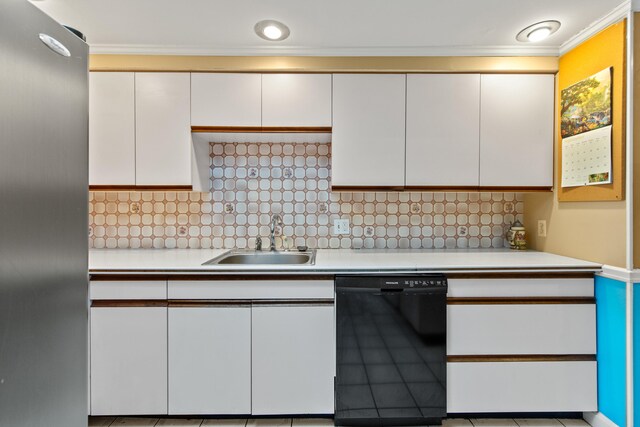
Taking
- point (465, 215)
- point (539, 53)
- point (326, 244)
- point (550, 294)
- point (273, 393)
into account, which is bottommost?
point (273, 393)

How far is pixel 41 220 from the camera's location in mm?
804

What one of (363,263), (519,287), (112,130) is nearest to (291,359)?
(363,263)

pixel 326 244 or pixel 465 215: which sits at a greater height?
pixel 465 215

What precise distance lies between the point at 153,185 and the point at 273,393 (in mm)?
1415

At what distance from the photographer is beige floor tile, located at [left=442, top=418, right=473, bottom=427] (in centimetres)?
187

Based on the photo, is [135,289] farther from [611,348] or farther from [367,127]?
[611,348]

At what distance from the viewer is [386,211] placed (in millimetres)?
2502

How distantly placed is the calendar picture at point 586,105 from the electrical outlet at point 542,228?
1.87 ft

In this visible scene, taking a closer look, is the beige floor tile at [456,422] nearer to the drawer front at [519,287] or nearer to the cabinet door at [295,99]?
the drawer front at [519,287]

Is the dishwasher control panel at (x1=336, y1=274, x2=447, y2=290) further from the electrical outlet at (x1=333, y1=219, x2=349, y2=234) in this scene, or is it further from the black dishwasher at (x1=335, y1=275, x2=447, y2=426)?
the electrical outlet at (x1=333, y1=219, x2=349, y2=234)

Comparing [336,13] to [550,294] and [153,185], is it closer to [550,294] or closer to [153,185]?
[153,185]

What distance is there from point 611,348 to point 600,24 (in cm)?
167

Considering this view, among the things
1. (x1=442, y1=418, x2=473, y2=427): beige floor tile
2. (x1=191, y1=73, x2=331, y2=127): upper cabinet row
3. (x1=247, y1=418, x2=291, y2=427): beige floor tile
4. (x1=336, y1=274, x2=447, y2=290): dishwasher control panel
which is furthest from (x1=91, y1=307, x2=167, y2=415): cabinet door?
(x1=442, y1=418, x2=473, y2=427): beige floor tile

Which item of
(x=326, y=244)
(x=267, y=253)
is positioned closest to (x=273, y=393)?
(x=267, y=253)
